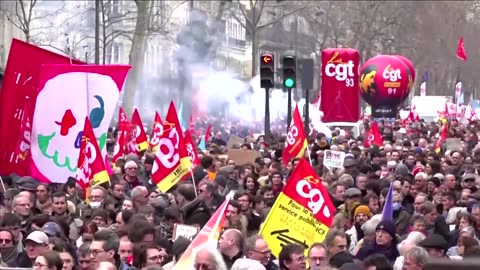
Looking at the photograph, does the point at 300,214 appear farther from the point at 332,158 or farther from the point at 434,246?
the point at 332,158

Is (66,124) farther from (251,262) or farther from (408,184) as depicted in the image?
(251,262)

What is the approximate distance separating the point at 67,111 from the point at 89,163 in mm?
555

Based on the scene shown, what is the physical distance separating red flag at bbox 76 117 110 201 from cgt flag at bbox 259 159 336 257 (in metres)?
3.55

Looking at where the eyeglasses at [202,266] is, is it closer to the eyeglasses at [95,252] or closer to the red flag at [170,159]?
the eyeglasses at [95,252]

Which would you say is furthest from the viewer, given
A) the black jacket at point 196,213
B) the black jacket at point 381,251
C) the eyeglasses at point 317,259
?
the black jacket at point 196,213

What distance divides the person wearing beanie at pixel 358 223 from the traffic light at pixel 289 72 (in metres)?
12.7

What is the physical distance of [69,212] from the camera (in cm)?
1380

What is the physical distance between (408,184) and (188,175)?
101 inches

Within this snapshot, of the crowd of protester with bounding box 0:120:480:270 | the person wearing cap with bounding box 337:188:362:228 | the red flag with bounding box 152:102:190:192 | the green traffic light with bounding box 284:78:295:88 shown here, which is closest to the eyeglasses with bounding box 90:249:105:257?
the crowd of protester with bounding box 0:120:480:270

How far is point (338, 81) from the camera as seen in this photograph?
30953 mm

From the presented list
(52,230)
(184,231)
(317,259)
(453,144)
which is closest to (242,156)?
(453,144)

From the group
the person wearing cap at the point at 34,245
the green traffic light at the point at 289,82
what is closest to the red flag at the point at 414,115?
the green traffic light at the point at 289,82

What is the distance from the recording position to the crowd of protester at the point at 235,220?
10.0 metres

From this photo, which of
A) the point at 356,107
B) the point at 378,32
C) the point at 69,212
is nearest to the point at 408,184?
the point at 69,212
